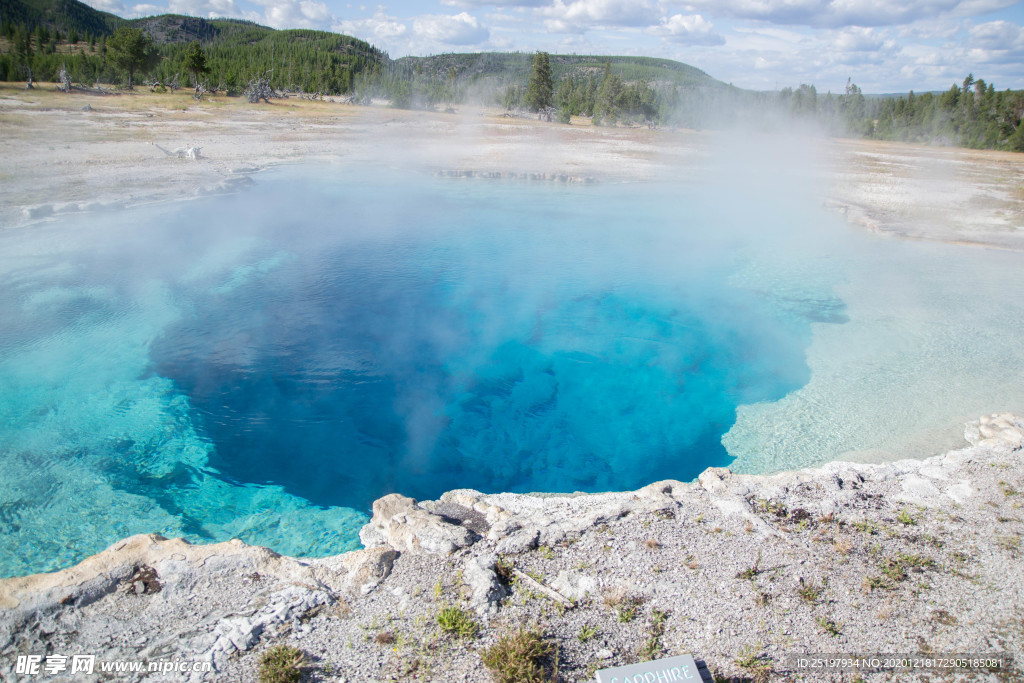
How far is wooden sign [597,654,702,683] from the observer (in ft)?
8.54

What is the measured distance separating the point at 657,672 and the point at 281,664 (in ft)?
5.97

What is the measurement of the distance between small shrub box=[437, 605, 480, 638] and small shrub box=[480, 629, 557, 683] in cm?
15

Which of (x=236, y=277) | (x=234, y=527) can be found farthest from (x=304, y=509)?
(x=236, y=277)

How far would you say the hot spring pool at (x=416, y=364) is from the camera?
16.4 ft

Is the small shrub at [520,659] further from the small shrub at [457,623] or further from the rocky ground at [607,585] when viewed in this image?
the small shrub at [457,623]

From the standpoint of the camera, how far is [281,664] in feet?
9.30

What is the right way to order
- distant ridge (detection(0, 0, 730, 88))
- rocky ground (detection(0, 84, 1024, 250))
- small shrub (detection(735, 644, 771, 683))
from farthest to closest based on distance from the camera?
distant ridge (detection(0, 0, 730, 88))
rocky ground (detection(0, 84, 1024, 250))
small shrub (detection(735, 644, 771, 683))

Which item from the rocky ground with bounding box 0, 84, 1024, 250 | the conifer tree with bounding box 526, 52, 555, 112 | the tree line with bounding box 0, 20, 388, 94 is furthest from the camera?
the conifer tree with bounding box 526, 52, 555, 112

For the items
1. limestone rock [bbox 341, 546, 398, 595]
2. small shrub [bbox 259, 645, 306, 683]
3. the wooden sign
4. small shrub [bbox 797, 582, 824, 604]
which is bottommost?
small shrub [bbox 259, 645, 306, 683]

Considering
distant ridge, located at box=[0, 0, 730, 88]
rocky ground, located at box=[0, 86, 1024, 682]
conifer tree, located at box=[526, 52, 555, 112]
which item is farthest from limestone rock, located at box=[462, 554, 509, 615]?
distant ridge, located at box=[0, 0, 730, 88]

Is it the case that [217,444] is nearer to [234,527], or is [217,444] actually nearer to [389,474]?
[234,527]

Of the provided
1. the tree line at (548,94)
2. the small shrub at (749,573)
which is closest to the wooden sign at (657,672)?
the small shrub at (749,573)

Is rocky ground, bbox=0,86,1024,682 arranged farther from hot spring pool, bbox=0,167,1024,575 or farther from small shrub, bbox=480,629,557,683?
hot spring pool, bbox=0,167,1024,575

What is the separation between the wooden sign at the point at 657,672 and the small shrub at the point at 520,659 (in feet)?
1.11
